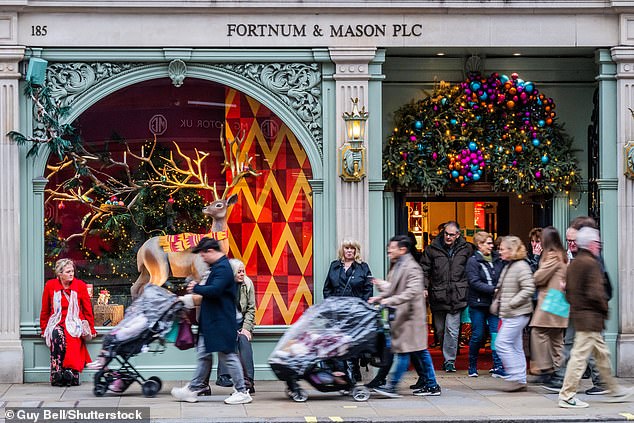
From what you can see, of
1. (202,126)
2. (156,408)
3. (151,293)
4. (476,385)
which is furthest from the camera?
(202,126)

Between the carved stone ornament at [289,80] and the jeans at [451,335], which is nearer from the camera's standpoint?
the carved stone ornament at [289,80]

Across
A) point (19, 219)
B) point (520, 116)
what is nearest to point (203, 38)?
point (19, 219)

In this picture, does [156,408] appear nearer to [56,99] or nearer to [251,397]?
[251,397]

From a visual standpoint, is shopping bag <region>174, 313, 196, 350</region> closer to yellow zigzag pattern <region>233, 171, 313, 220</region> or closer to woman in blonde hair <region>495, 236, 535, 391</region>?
yellow zigzag pattern <region>233, 171, 313, 220</region>

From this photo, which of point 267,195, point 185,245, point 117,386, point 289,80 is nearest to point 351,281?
point 267,195

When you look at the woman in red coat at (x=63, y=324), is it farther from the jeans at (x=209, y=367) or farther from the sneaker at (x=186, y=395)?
the jeans at (x=209, y=367)

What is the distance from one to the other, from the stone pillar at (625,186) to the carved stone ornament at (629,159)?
2.4 inches

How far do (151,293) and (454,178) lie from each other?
16.1 feet

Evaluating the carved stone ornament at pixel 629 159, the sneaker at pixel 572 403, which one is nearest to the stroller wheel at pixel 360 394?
the sneaker at pixel 572 403

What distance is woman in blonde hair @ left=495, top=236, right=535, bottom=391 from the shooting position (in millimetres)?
13211

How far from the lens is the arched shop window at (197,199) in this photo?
14.9 m

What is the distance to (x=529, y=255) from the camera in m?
16.2

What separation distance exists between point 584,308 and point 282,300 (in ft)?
14.6

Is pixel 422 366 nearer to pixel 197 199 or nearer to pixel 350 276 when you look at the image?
pixel 350 276
